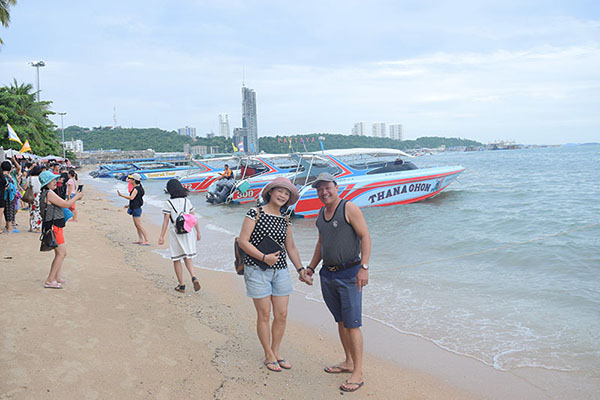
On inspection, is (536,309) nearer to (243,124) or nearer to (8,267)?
(8,267)

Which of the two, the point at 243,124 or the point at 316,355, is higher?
the point at 243,124

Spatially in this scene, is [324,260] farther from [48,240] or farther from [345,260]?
[48,240]

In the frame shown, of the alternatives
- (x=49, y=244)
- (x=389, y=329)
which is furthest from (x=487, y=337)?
(x=49, y=244)

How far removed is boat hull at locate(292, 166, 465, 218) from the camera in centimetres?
1509

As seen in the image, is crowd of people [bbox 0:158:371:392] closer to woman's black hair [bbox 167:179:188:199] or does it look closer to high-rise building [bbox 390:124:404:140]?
woman's black hair [bbox 167:179:188:199]

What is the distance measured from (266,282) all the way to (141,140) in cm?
13387

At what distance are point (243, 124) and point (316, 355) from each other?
53.5 m

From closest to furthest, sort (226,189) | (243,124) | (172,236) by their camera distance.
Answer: (172,236) → (226,189) → (243,124)

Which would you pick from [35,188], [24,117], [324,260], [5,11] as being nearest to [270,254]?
[324,260]

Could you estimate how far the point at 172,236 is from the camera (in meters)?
6.16

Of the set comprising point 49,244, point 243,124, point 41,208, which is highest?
point 243,124

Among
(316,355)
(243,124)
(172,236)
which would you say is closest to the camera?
(316,355)

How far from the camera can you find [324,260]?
389 centimetres

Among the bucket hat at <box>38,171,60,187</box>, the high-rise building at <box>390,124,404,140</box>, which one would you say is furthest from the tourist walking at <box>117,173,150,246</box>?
the high-rise building at <box>390,124,404,140</box>
